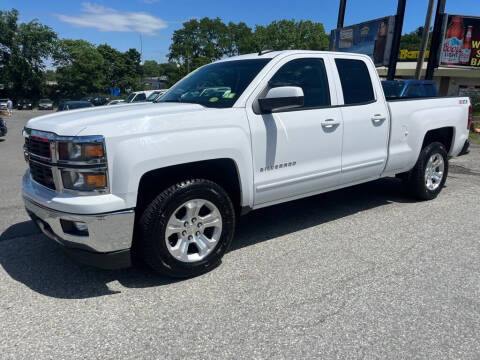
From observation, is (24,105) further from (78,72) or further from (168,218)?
(168,218)

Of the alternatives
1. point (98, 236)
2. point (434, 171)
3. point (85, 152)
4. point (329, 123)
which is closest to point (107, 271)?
point (98, 236)

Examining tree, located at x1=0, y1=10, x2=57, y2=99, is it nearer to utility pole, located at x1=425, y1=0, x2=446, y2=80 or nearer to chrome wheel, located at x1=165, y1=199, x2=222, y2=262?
utility pole, located at x1=425, y1=0, x2=446, y2=80

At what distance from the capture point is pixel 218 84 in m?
3.96

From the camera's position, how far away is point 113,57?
70938 millimetres

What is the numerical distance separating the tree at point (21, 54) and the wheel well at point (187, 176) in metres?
62.7

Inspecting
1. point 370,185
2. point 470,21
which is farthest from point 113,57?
point 370,185

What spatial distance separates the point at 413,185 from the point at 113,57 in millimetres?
73810

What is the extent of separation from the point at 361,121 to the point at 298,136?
1008 millimetres

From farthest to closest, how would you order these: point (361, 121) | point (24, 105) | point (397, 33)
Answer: point (24, 105) → point (397, 33) → point (361, 121)

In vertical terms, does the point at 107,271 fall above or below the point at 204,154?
below

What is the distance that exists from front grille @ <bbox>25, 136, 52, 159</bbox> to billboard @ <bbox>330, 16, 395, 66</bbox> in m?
15.6

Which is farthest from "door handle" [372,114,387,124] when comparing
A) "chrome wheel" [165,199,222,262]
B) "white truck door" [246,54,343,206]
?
"chrome wheel" [165,199,222,262]

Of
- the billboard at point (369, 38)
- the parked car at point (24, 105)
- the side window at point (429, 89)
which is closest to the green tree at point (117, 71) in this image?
the parked car at point (24, 105)

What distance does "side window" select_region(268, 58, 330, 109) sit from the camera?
3.89 meters
